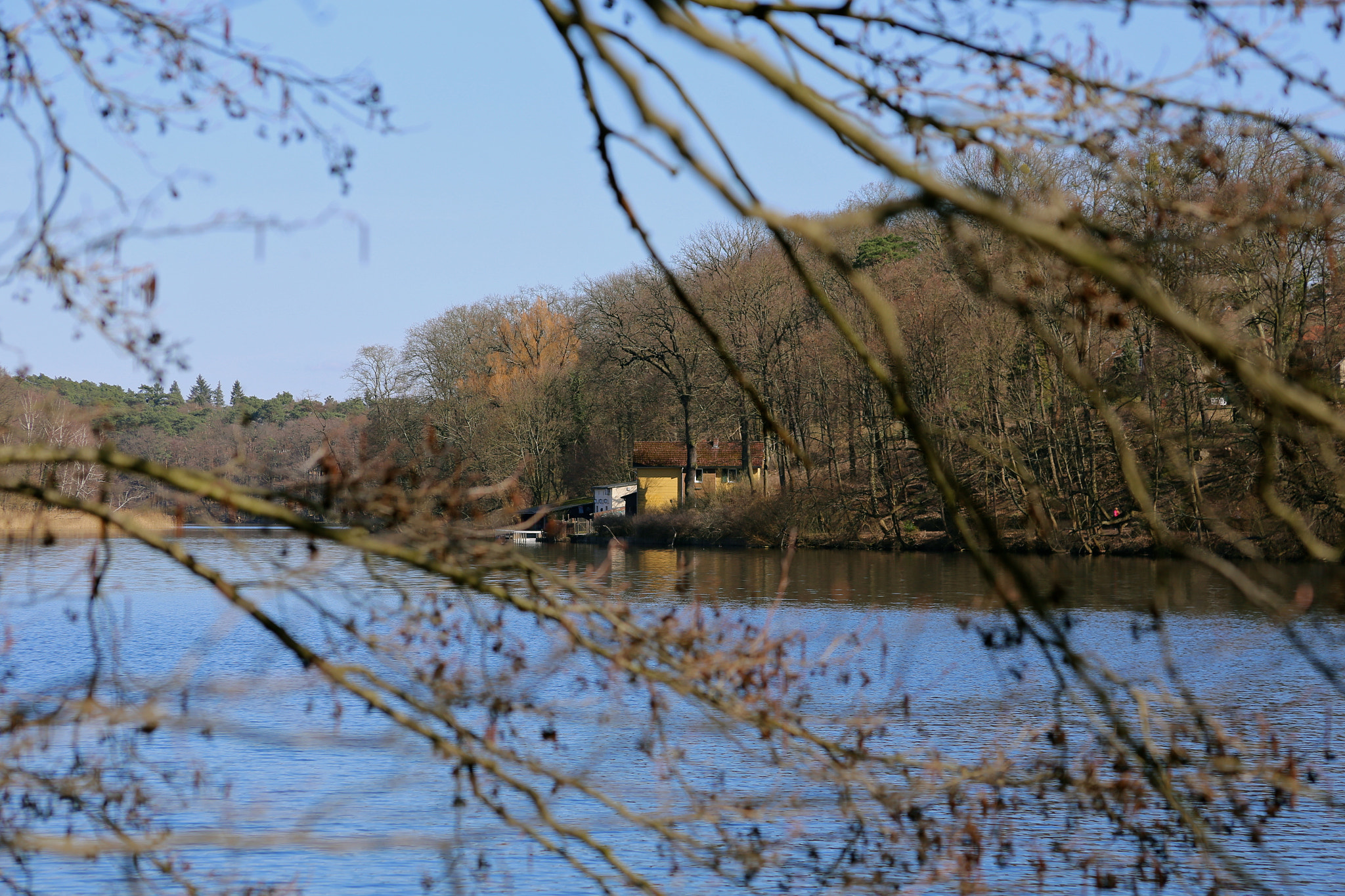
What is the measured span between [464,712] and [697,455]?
45.4m

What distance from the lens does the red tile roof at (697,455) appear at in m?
59.5

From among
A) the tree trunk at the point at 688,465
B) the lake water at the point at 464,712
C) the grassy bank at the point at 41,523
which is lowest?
the lake water at the point at 464,712

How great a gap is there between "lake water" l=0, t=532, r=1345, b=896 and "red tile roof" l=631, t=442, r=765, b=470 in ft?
103

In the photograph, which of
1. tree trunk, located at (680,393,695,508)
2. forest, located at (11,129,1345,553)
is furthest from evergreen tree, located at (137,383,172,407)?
tree trunk, located at (680,393,695,508)

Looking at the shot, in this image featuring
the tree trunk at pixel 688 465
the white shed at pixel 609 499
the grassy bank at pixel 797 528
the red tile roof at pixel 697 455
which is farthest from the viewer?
the white shed at pixel 609 499

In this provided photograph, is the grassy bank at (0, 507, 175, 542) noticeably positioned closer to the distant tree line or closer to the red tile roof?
the distant tree line

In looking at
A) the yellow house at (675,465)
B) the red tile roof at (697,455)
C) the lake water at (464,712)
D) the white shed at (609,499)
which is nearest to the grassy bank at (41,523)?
the lake water at (464,712)

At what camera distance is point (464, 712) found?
596 inches

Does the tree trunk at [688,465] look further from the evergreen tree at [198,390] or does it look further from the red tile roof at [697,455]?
the evergreen tree at [198,390]

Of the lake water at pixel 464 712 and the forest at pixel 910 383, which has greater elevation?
the forest at pixel 910 383

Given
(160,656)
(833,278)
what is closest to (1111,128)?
(160,656)

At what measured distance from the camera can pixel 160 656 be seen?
20547mm

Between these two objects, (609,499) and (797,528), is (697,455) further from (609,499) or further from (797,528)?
(797,528)

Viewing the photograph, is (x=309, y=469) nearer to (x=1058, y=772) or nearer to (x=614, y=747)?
(x=1058, y=772)
